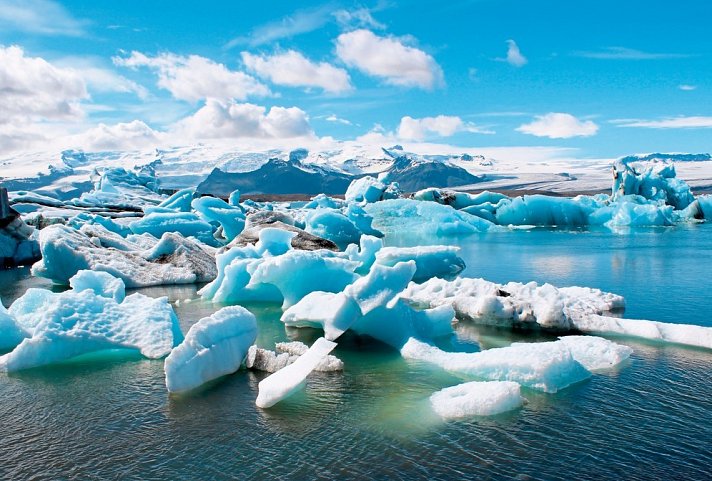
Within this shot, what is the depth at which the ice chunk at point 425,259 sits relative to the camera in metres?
11.7

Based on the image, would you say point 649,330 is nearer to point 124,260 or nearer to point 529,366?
point 529,366

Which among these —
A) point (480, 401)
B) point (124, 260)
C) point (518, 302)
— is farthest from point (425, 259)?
point (480, 401)

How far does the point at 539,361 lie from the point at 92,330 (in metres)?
4.18

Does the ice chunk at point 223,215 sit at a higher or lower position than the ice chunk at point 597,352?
higher

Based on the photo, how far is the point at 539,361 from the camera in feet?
16.3

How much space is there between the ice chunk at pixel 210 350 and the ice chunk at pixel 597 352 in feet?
10.0

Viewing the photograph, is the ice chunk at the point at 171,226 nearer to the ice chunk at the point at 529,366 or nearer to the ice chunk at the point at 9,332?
the ice chunk at the point at 9,332

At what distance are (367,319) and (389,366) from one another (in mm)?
904

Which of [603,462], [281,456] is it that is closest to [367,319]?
[281,456]

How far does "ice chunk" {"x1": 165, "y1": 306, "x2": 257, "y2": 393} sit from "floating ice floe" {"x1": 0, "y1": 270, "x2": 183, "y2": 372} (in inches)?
35.1

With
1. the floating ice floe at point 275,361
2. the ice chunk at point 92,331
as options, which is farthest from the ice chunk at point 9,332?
the floating ice floe at point 275,361

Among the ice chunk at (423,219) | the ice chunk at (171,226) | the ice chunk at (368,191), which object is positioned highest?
the ice chunk at (368,191)

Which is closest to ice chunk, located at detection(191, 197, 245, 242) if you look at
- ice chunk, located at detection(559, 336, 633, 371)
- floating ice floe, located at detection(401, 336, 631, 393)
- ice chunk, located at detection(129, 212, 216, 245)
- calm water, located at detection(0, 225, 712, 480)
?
ice chunk, located at detection(129, 212, 216, 245)

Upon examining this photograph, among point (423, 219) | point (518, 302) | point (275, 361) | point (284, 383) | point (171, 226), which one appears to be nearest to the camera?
point (284, 383)
